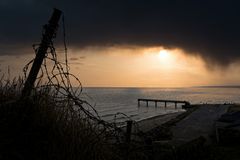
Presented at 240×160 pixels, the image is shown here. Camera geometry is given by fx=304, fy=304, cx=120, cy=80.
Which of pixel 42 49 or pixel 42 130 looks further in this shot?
pixel 42 49

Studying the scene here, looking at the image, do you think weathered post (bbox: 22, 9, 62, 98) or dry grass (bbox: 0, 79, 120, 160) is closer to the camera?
dry grass (bbox: 0, 79, 120, 160)

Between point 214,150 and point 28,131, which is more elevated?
point 28,131

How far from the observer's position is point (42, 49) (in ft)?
15.4

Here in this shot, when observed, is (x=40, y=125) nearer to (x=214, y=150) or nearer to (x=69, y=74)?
(x=69, y=74)

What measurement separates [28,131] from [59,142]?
469 mm

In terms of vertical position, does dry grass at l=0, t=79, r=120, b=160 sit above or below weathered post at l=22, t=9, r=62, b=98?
below

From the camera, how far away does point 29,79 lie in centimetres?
458

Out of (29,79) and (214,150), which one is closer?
(29,79)

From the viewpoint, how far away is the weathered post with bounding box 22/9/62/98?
14.9 ft

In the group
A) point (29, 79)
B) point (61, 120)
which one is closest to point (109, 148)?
point (61, 120)

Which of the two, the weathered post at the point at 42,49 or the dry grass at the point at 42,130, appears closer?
the dry grass at the point at 42,130

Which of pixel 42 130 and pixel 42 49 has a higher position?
pixel 42 49

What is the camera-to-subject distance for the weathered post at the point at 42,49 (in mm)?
4533

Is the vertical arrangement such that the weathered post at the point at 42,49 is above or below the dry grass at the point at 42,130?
above
